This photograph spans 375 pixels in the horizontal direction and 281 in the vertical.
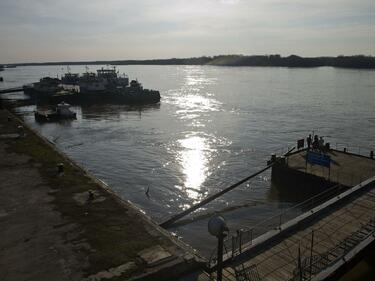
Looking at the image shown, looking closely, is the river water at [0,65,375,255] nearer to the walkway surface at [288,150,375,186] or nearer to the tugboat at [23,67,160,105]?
the walkway surface at [288,150,375,186]

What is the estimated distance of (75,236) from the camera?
53.4 feet

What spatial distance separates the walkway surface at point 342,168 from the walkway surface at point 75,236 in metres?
14.6

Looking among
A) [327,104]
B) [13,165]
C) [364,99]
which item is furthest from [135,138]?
[364,99]

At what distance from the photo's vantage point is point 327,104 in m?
75.8

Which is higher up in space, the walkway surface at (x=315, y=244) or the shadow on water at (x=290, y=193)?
the walkway surface at (x=315, y=244)

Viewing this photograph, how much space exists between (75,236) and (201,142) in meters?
30.9

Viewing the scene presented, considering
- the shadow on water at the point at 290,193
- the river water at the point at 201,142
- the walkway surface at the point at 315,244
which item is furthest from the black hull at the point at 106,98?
the walkway surface at the point at 315,244

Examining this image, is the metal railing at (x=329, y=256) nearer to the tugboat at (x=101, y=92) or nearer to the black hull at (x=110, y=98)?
the black hull at (x=110, y=98)

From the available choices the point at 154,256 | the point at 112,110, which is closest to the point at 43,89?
the point at 112,110

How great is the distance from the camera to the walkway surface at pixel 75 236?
13.6 m

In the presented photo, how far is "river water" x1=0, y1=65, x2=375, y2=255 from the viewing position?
27484 millimetres

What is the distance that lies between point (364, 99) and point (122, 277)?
79.9 m

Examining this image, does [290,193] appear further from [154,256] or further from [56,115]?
[56,115]

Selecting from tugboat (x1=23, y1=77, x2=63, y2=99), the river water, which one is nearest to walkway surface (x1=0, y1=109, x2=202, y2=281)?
the river water
